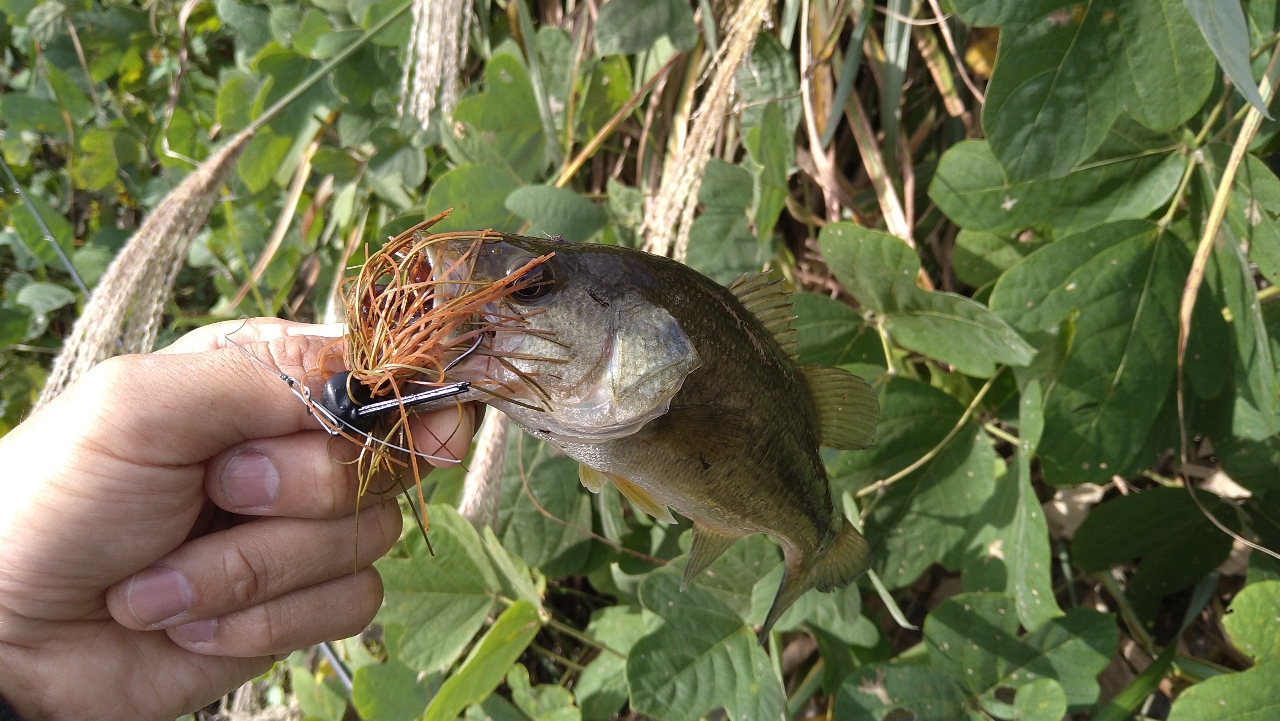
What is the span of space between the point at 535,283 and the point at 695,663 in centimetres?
120

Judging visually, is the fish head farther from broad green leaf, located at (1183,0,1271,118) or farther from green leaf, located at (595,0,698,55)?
green leaf, located at (595,0,698,55)

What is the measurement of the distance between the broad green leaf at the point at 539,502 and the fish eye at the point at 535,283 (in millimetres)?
1130

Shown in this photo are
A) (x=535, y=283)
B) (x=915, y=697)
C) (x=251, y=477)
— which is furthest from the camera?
(x=915, y=697)

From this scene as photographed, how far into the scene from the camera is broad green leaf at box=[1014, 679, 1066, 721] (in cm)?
167

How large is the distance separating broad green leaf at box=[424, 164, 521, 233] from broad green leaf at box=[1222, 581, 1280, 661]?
6.05 ft

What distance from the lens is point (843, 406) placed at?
1452mm

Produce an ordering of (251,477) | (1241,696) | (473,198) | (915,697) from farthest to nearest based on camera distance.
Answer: (473,198) → (915,697) → (1241,696) → (251,477)

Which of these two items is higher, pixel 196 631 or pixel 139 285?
pixel 139 285

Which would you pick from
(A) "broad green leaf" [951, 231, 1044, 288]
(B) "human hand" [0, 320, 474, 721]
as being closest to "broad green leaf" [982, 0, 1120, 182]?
(A) "broad green leaf" [951, 231, 1044, 288]

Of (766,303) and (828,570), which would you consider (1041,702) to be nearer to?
(828,570)

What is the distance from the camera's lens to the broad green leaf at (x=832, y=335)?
1878 mm

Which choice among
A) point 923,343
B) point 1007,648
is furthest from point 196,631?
point 1007,648

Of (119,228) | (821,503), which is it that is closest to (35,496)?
(821,503)

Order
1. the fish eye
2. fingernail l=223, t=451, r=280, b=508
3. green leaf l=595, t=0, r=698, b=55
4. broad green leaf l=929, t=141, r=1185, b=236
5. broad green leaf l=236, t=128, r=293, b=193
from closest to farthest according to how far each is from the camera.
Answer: the fish eye < fingernail l=223, t=451, r=280, b=508 < broad green leaf l=929, t=141, r=1185, b=236 < green leaf l=595, t=0, r=698, b=55 < broad green leaf l=236, t=128, r=293, b=193
